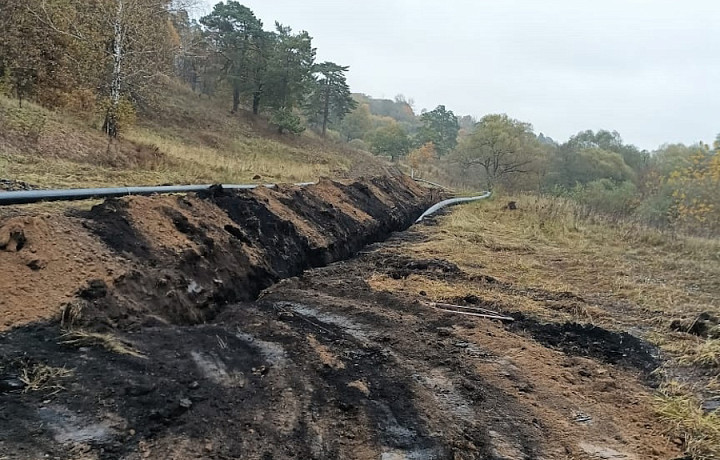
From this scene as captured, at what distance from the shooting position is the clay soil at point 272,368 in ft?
8.84

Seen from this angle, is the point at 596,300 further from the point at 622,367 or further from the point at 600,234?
the point at 600,234

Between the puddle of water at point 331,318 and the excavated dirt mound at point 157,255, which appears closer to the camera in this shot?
the excavated dirt mound at point 157,255

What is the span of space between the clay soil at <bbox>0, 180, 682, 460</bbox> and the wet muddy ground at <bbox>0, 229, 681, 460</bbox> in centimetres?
1

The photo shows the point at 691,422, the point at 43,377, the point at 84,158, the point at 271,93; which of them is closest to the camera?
the point at 43,377

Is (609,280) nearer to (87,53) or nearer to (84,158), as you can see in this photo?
(84,158)

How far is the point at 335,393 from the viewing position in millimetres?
3414

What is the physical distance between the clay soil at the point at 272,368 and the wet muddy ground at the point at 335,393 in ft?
0.04

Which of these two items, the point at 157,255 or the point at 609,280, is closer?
the point at 157,255

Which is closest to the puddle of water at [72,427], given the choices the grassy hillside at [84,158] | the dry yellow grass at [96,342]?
the dry yellow grass at [96,342]

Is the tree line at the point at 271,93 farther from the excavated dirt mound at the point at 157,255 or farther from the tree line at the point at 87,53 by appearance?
the excavated dirt mound at the point at 157,255

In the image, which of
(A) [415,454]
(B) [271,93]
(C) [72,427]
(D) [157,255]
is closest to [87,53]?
(D) [157,255]

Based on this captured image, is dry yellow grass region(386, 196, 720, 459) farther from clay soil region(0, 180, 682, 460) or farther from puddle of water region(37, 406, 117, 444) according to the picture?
puddle of water region(37, 406, 117, 444)

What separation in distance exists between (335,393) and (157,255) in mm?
2569

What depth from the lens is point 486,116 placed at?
4641cm
